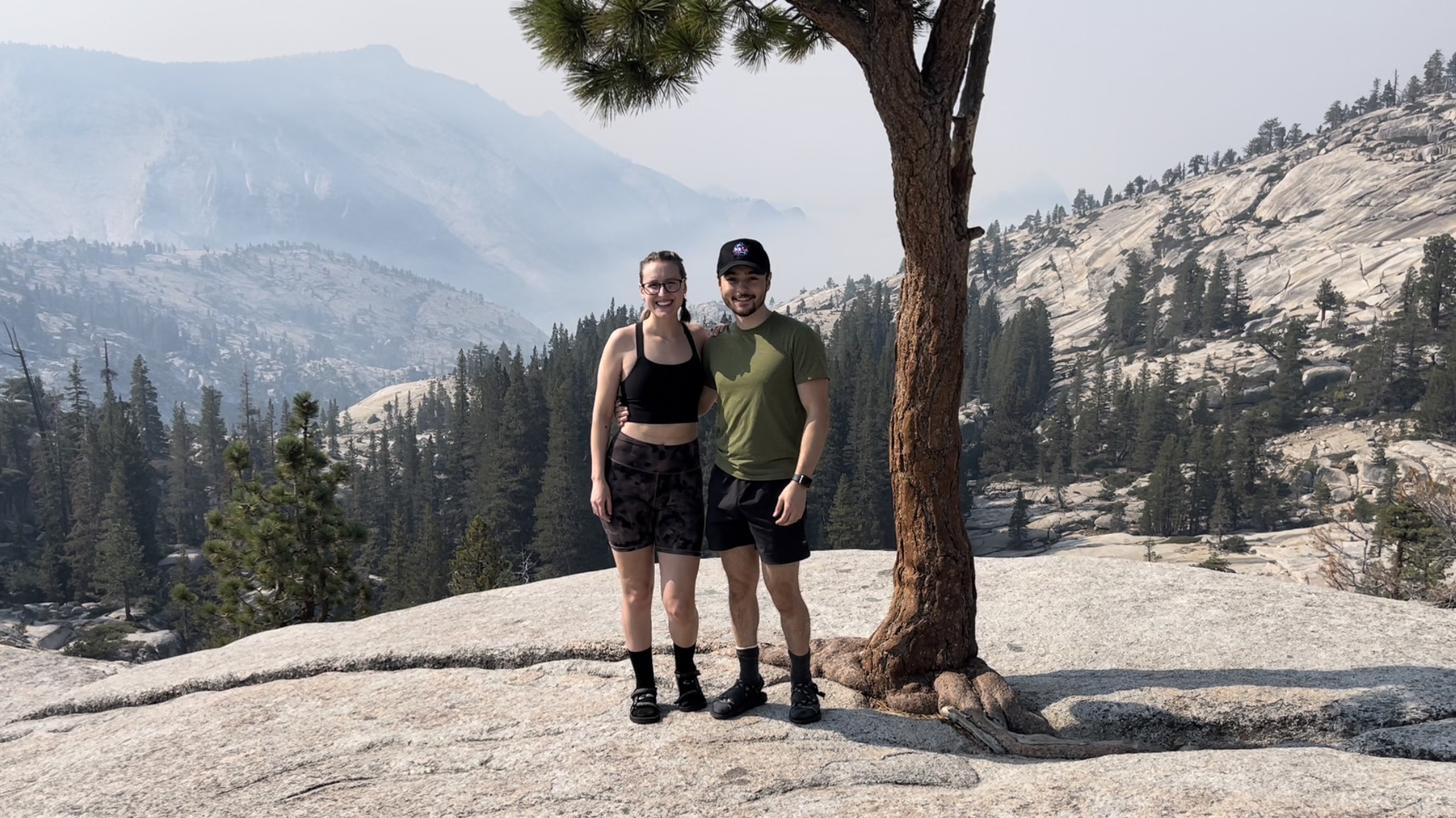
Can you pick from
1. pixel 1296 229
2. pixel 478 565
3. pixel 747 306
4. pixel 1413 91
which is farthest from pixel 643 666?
pixel 1413 91

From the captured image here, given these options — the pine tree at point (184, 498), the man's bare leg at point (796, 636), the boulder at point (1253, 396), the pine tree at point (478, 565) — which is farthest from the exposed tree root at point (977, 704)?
the boulder at point (1253, 396)

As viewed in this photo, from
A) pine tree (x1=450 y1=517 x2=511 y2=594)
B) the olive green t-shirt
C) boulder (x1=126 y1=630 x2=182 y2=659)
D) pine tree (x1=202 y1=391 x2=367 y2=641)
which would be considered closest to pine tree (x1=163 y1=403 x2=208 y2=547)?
boulder (x1=126 y1=630 x2=182 y2=659)

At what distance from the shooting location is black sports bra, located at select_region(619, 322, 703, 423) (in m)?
5.58

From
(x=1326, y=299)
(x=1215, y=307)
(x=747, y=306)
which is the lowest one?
(x=747, y=306)

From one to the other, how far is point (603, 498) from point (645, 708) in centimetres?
145

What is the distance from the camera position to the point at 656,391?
557 centimetres

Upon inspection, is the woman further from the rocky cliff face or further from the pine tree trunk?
the rocky cliff face

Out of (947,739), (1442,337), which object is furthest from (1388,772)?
(1442,337)

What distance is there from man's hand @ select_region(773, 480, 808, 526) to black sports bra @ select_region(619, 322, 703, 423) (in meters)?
0.78

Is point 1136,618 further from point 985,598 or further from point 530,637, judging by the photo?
point 530,637

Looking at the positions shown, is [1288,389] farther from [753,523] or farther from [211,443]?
[211,443]

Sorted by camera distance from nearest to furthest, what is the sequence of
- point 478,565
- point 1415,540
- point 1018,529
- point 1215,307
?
point 1415,540, point 478,565, point 1018,529, point 1215,307

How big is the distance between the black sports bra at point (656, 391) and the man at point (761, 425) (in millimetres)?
183

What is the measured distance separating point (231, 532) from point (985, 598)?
1928cm
